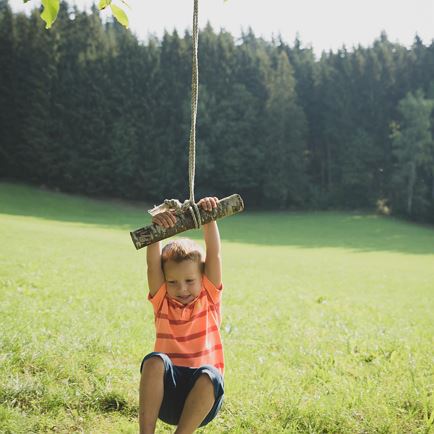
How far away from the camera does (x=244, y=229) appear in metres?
30.3

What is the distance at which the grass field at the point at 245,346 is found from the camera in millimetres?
3383

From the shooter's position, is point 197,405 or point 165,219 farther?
point 165,219

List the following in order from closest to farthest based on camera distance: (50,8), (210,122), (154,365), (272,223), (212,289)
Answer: (50,8) → (154,365) → (212,289) → (272,223) → (210,122)

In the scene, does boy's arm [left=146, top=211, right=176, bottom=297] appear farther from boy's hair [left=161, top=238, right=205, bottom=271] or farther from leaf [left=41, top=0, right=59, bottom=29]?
leaf [left=41, top=0, right=59, bottom=29]

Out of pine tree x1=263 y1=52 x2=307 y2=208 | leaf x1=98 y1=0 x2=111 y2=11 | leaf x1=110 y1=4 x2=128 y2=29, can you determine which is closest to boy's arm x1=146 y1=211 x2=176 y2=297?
leaf x1=110 y1=4 x2=128 y2=29

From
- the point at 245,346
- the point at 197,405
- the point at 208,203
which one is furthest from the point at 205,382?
the point at 245,346

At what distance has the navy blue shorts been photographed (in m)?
2.72

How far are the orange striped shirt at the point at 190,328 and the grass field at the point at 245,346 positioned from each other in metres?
Answer: 0.72

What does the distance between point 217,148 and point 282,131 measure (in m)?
5.81

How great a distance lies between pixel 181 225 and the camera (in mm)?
2770

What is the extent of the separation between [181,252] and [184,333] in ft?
1.64

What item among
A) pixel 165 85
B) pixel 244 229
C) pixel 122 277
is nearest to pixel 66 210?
pixel 244 229

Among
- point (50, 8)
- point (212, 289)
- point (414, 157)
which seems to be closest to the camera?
point (50, 8)

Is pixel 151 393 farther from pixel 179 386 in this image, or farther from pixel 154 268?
pixel 154 268
